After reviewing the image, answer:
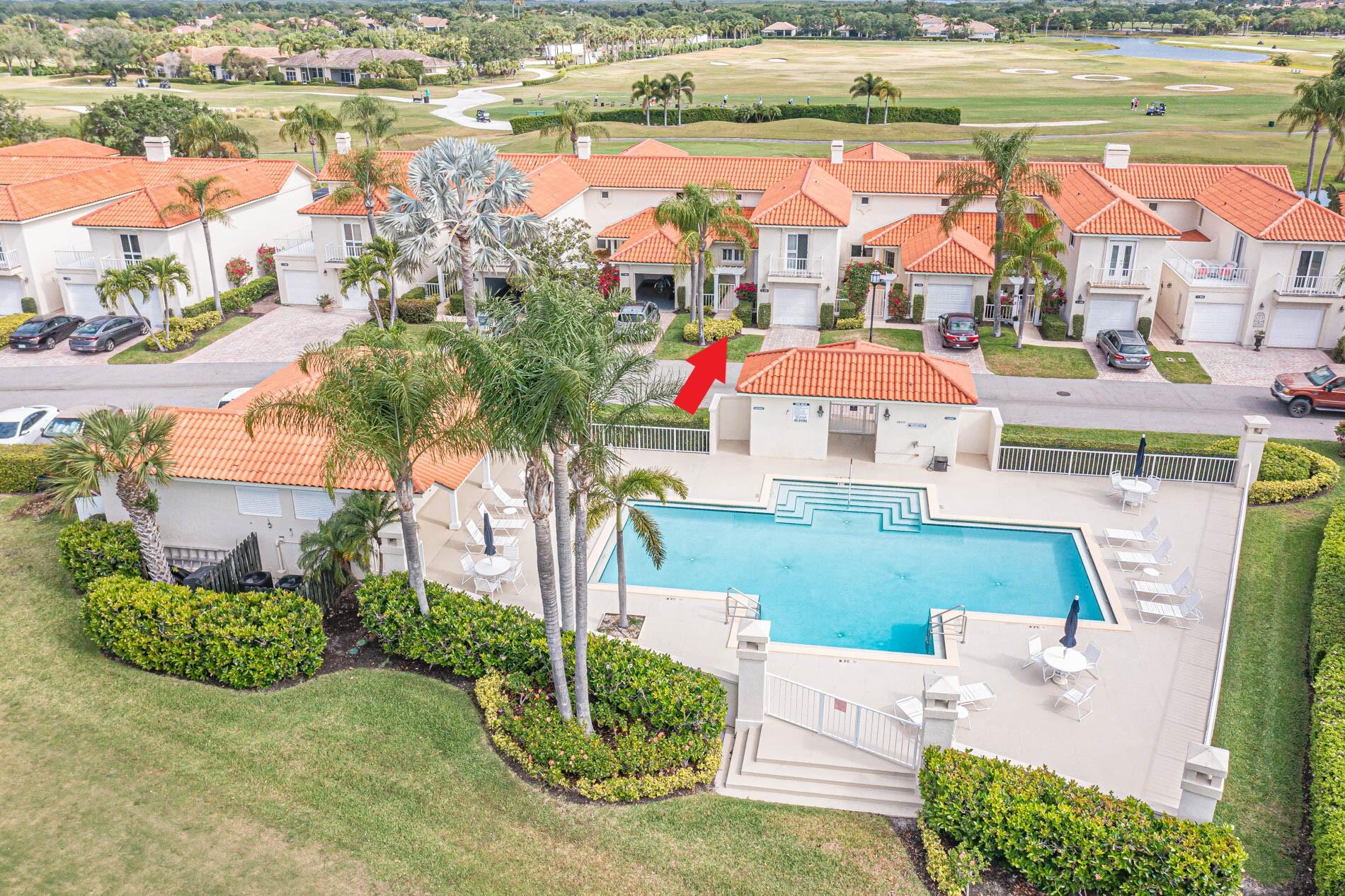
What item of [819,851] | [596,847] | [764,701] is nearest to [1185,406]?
[764,701]

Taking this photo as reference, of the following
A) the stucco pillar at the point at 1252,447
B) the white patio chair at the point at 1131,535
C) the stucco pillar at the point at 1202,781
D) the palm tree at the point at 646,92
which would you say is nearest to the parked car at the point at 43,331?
the white patio chair at the point at 1131,535

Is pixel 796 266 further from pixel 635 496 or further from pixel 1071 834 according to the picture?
pixel 1071 834

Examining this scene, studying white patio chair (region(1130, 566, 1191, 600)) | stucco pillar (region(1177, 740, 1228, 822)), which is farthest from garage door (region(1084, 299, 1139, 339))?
stucco pillar (region(1177, 740, 1228, 822))

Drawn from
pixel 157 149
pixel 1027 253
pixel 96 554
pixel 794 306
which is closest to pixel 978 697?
pixel 96 554

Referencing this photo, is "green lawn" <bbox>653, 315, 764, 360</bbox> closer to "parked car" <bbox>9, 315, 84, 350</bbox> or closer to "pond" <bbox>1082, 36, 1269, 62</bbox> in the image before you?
"parked car" <bbox>9, 315, 84, 350</bbox>

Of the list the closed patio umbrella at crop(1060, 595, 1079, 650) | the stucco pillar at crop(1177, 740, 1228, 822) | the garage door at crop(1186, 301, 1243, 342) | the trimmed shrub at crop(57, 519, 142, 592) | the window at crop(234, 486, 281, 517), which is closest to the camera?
the stucco pillar at crop(1177, 740, 1228, 822)

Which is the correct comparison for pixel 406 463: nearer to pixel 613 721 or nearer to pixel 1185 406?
pixel 613 721
